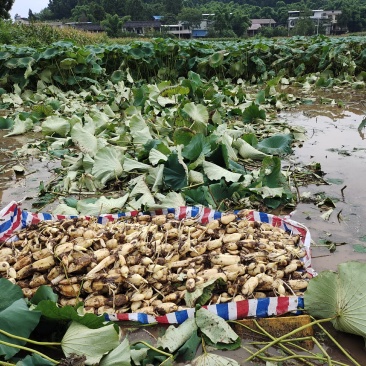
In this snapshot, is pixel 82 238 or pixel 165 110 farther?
pixel 165 110

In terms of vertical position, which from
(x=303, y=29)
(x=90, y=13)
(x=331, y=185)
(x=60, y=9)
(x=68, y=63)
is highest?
(x=60, y=9)

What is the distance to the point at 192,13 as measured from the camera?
5319cm

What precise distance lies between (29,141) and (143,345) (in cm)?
310

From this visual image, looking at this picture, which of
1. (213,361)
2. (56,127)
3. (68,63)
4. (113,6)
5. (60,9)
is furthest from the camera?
(60,9)

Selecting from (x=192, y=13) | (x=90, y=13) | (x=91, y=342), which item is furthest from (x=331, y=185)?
(x=192, y=13)

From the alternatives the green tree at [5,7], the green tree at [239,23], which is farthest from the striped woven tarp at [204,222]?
the green tree at [239,23]

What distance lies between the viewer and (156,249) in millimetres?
1718

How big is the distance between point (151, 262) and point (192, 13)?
55.6 m

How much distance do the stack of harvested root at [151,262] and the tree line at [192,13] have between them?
3373 centimetres

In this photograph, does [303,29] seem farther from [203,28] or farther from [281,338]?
[281,338]

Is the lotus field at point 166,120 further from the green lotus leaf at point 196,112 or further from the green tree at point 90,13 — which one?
the green tree at point 90,13

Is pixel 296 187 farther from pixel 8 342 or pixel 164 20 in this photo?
pixel 164 20

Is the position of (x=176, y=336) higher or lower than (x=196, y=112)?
lower

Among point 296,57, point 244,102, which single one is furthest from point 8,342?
point 296,57
